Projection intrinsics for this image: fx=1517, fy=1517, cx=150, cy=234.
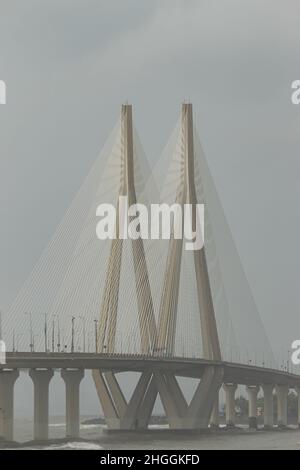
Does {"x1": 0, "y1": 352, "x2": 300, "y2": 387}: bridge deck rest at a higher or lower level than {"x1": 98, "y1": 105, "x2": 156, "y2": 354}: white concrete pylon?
lower

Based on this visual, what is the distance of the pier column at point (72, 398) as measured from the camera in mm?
89312

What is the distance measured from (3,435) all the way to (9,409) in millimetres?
1664

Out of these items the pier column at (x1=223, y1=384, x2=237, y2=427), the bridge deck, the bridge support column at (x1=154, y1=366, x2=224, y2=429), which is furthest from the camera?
the pier column at (x1=223, y1=384, x2=237, y2=427)

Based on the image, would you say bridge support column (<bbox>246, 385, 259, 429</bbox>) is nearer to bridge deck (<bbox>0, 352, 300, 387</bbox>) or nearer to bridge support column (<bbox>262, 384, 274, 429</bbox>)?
bridge support column (<bbox>262, 384, 274, 429</bbox>)

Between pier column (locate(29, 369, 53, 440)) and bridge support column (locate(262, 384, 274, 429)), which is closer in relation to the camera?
pier column (locate(29, 369, 53, 440))

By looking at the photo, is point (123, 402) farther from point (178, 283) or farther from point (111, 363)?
point (178, 283)

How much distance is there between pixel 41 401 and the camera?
86688 mm

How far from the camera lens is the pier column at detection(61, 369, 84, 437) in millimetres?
89312

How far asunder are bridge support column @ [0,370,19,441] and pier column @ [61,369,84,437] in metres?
4.74

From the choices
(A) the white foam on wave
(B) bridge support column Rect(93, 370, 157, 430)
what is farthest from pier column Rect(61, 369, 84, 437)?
(B) bridge support column Rect(93, 370, 157, 430)

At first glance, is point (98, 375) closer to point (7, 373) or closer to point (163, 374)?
point (163, 374)

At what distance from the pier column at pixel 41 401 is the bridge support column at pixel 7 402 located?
1.86 m

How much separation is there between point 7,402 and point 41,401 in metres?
3.04

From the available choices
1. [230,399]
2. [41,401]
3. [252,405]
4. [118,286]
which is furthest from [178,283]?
[252,405]
